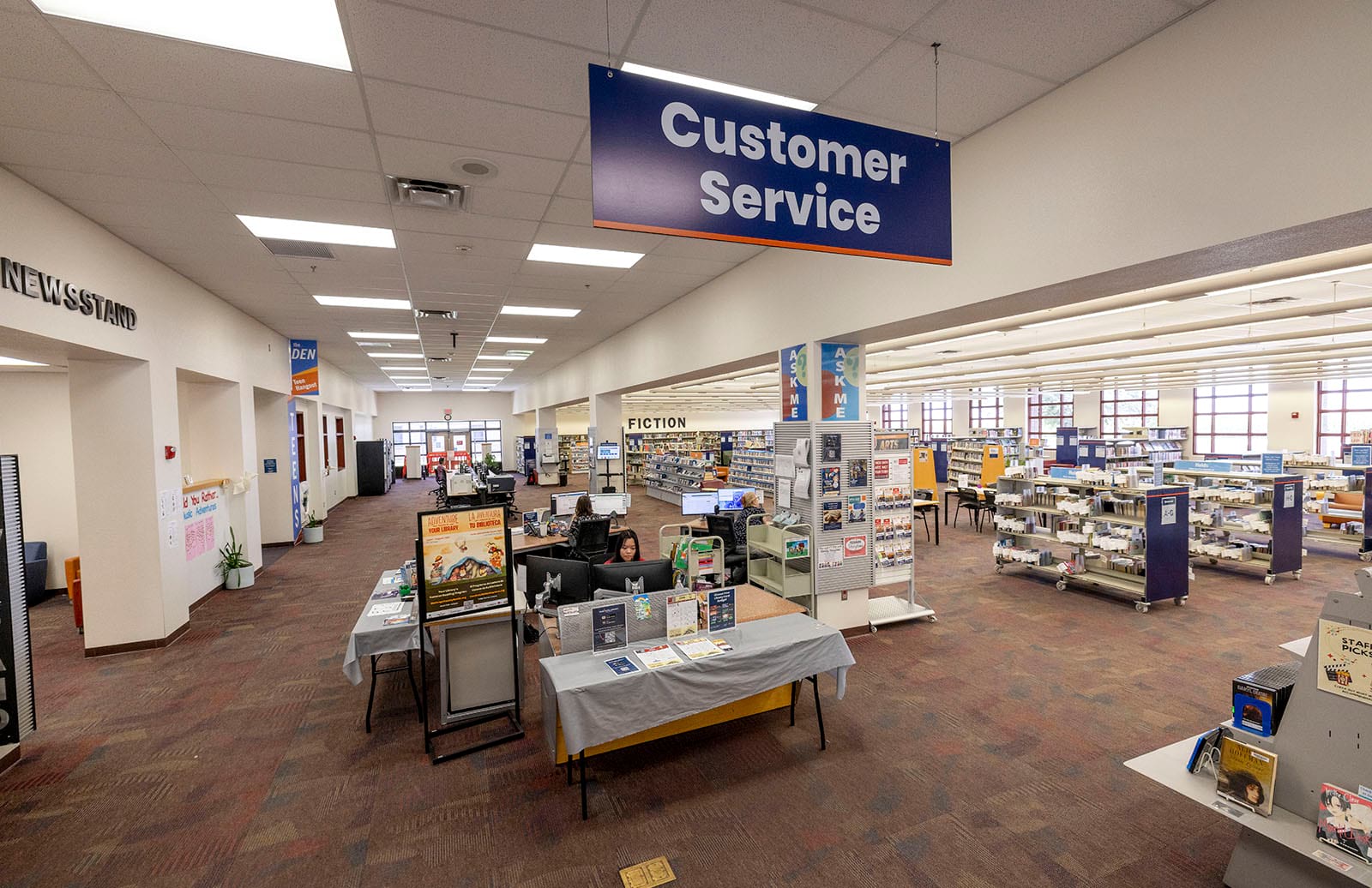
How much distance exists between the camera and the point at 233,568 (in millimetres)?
7500

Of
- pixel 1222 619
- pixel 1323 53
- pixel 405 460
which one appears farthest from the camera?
pixel 405 460

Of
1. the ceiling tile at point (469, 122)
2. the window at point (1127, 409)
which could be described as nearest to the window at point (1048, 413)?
the window at point (1127, 409)

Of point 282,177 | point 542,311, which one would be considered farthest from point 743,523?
point 282,177

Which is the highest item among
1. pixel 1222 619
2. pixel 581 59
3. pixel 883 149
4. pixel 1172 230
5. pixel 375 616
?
pixel 581 59

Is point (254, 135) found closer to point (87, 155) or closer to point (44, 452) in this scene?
point (87, 155)

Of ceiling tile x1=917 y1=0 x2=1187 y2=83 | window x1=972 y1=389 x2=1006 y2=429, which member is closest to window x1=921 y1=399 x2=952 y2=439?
window x1=972 y1=389 x2=1006 y2=429

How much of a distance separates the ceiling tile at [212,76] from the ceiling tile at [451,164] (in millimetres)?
372

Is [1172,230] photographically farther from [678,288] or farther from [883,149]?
[678,288]

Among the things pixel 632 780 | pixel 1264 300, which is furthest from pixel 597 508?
pixel 1264 300

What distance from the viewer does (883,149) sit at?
232 cm

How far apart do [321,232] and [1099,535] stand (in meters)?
8.79

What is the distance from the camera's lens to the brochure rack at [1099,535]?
20.4 ft

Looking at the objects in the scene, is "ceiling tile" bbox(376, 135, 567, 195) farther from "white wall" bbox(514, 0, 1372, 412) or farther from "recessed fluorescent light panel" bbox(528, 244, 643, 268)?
"white wall" bbox(514, 0, 1372, 412)

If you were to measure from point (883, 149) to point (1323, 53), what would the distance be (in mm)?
1624
